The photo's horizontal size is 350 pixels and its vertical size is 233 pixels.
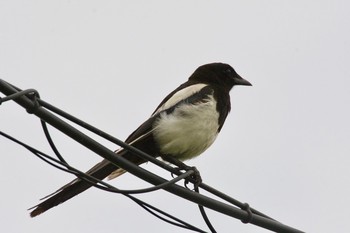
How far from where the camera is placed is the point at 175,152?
20.1 feet

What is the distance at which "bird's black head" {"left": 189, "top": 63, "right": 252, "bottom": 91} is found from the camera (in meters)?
7.30

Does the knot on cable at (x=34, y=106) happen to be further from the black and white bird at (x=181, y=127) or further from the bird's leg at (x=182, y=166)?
the black and white bird at (x=181, y=127)

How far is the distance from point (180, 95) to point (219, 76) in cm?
108

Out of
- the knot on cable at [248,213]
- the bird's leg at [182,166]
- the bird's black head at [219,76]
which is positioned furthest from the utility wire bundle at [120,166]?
the bird's black head at [219,76]

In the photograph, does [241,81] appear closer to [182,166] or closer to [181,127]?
[181,127]

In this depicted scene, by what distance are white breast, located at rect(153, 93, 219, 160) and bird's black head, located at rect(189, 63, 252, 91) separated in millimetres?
1026

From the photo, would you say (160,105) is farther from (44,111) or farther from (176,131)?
(44,111)

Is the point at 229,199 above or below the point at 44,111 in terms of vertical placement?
below

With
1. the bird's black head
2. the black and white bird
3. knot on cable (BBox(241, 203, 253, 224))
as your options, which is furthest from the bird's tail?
the bird's black head

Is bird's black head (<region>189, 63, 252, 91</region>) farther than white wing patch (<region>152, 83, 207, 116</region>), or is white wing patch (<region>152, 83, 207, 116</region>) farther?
bird's black head (<region>189, 63, 252, 91</region>)

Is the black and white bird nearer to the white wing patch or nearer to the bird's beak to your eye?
the white wing patch

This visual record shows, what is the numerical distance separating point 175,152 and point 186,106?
14.7 inches

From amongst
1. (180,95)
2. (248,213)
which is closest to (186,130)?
(180,95)

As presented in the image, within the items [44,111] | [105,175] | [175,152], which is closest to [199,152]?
Result: [175,152]
